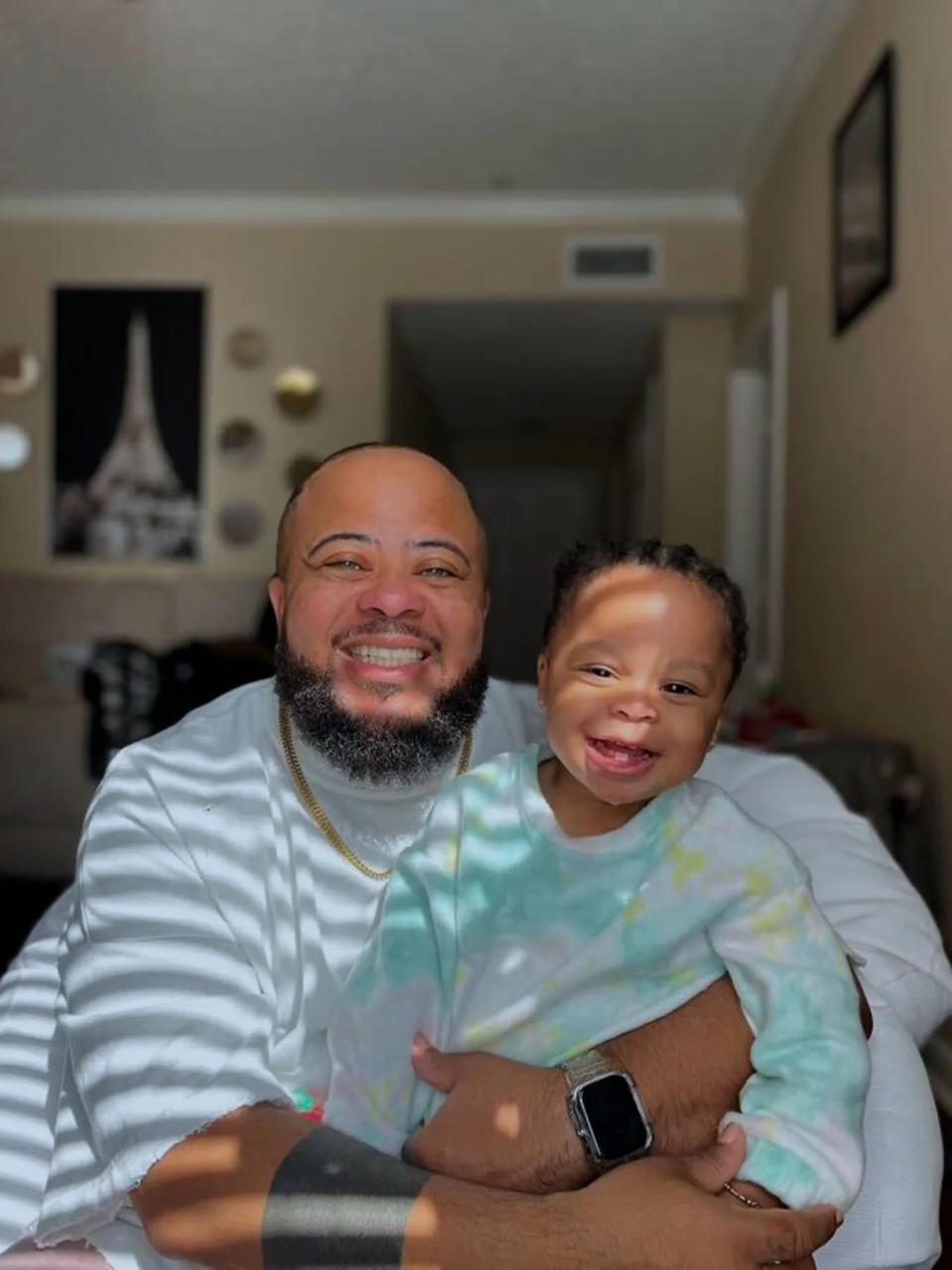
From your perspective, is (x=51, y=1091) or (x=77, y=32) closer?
(x=51, y=1091)

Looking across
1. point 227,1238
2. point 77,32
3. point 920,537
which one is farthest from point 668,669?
point 77,32

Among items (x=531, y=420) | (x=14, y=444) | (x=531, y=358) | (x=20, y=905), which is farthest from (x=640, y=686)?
(x=531, y=420)

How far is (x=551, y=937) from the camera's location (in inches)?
44.0

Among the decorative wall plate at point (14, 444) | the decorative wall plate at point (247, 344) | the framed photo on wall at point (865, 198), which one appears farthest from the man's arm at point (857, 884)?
the decorative wall plate at point (14, 444)

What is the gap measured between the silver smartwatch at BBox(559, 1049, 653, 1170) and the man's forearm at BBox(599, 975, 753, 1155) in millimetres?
24

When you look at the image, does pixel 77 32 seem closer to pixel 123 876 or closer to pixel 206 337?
pixel 206 337

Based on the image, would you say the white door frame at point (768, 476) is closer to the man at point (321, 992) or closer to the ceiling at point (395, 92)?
the ceiling at point (395, 92)

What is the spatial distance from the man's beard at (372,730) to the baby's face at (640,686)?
19 centimetres

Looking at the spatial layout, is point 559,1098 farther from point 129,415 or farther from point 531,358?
point 531,358

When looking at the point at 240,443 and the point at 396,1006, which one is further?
the point at 240,443

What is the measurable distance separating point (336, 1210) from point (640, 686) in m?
0.50

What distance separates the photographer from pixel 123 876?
1.24 metres

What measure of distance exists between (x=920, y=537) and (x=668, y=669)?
2022mm

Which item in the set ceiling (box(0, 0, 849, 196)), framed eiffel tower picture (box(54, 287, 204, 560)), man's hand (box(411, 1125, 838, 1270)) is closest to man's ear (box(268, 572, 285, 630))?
man's hand (box(411, 1125, 838, 1270))
